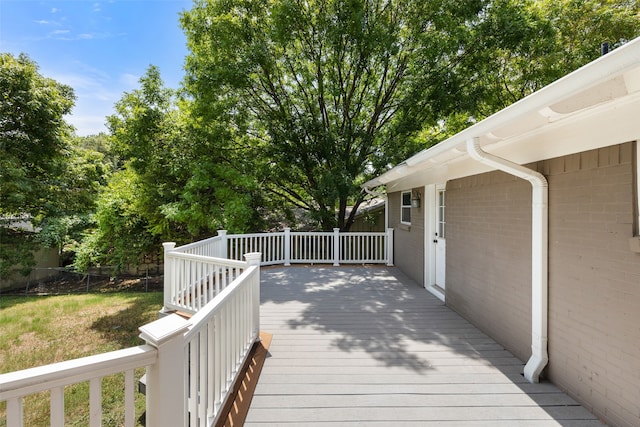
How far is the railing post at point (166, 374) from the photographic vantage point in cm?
140

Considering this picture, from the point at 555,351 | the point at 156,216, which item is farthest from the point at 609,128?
the point at 156,216

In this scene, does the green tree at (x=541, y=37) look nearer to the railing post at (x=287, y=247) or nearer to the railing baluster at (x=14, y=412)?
the railing post at (x=287, y=247)

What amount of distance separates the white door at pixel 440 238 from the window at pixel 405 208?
1534 mm

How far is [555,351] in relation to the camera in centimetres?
258

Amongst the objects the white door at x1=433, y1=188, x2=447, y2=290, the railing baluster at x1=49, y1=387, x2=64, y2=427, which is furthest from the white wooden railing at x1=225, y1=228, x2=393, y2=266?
the railing baluster at x1=49, y1=387, x2=64, y2=427

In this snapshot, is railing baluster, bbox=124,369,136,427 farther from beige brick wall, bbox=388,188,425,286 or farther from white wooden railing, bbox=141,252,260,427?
beige brick wall, bbox=388,188,425,286

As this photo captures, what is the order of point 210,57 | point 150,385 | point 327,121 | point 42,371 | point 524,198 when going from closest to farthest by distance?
point 42,371 → point 150,385 → point 524,198 → point 210,57 → point 327,121

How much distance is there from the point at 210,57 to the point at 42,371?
8.98 meters

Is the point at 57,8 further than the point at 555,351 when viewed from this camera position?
Yes

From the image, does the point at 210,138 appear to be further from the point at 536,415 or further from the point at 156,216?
the point at 536,415

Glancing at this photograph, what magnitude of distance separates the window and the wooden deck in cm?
284

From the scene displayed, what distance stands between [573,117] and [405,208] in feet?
17.1

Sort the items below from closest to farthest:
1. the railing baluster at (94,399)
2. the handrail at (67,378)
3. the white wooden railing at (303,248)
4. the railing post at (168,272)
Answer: the handrail at (67,378) → the railing baluster at (94,399) → the railing post at (168,272) → the white wooden railing at (303,248)

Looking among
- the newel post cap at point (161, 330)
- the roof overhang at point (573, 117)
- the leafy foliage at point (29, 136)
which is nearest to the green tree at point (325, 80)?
the roof overhang at point (573, 117)
